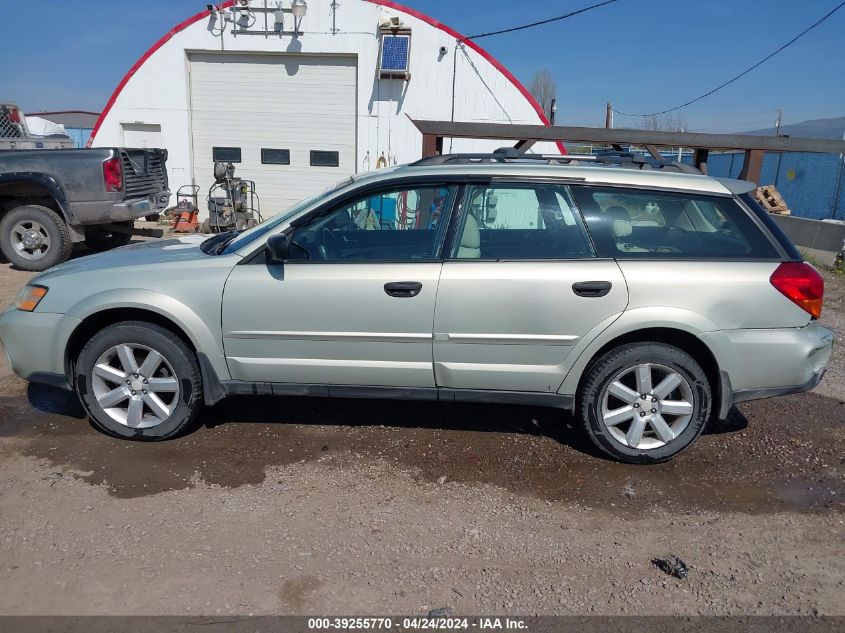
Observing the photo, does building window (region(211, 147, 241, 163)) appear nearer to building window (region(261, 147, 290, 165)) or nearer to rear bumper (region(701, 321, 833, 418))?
building window (region(261, 147, 290, 165))

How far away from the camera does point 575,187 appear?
3.97m

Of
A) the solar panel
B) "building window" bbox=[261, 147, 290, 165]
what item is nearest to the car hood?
the solar panel

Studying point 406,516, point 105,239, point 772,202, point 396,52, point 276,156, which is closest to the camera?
point 406,516

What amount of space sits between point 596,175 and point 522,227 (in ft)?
1.78

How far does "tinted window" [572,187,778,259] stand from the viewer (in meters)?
3.91

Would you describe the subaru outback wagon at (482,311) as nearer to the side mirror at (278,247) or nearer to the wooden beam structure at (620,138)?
the side mirror at (278,247)

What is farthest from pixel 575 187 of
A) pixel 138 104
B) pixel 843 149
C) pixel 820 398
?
pixel 138 104

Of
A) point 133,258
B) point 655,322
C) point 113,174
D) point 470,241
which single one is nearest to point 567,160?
point 470,241

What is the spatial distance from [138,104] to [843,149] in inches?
511

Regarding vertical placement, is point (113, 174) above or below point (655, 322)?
above

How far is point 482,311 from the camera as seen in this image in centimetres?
384

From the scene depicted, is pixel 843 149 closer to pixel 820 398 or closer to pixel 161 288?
pixel 820 398

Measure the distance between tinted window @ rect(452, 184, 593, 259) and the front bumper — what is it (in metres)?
2.50

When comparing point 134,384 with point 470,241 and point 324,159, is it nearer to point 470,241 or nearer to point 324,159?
point 470,241
